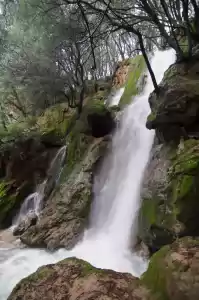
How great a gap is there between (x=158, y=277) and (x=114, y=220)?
611 centimetres

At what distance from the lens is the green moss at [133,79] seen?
55.0 ft

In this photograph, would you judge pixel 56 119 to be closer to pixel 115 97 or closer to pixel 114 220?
pixel 115 97

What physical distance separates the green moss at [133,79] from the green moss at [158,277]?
12.9 meters

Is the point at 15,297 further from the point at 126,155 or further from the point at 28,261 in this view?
the point at 126,155

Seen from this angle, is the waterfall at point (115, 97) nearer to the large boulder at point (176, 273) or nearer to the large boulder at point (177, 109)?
the large boulder at point (177, 109)

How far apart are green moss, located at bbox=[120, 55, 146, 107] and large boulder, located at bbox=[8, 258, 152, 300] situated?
41.9ft

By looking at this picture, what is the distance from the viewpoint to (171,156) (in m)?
8.18

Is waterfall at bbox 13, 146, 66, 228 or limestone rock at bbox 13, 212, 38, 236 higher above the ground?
waterfall at bbox 13, 146, 66, 228

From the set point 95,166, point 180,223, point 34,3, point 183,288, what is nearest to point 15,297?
point 183,288

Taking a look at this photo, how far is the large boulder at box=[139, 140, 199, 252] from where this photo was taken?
255 inches

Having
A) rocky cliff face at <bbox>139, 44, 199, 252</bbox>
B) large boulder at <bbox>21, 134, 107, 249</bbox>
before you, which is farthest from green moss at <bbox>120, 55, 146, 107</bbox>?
rocky cliff face at <bbox>139, 44, 199, 252</bbox>

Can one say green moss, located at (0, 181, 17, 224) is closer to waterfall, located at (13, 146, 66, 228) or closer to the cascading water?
waterfall, located at (13, 146, 66, 228)

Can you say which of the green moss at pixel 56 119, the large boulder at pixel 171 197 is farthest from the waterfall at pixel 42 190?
the large boulder at pixel 171 197

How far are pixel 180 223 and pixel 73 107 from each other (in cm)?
1161
